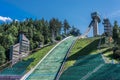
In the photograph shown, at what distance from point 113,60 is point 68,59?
27.7ft

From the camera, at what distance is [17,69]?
44656mm

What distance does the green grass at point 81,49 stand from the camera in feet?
144

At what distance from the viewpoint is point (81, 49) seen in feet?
169

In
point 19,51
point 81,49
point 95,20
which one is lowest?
point 19,51

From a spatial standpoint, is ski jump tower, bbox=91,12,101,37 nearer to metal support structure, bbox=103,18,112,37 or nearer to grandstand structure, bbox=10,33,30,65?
metal support structure, bbox=103,18,112,37

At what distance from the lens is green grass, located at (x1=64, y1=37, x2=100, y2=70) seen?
43.8 metres

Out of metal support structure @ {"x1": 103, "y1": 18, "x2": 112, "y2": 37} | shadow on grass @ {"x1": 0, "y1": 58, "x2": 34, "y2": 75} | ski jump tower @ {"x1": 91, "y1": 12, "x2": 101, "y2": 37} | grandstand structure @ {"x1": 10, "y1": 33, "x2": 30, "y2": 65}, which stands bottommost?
shadow on grass @ {"x1": 0, "y1": 58, "x2": 34, "y2": 75}

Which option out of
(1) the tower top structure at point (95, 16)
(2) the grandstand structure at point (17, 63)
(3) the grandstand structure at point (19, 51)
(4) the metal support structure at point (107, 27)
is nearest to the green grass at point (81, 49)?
(4) the metal support structure at point (107, 27)

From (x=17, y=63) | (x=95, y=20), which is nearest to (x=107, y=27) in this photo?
(x=17, y=63)

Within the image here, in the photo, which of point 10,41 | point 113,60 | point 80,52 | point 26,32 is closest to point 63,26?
point 26,32

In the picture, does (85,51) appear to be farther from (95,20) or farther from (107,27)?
(95,20)

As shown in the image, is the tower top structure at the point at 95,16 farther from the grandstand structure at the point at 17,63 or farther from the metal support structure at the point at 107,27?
the grandstand structure at the point at 17,63

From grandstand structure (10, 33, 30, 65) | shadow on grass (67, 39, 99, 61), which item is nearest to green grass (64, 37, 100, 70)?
shadow on grass (67, 39, 99, 61)

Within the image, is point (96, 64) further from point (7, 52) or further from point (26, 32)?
point (26, 32)
